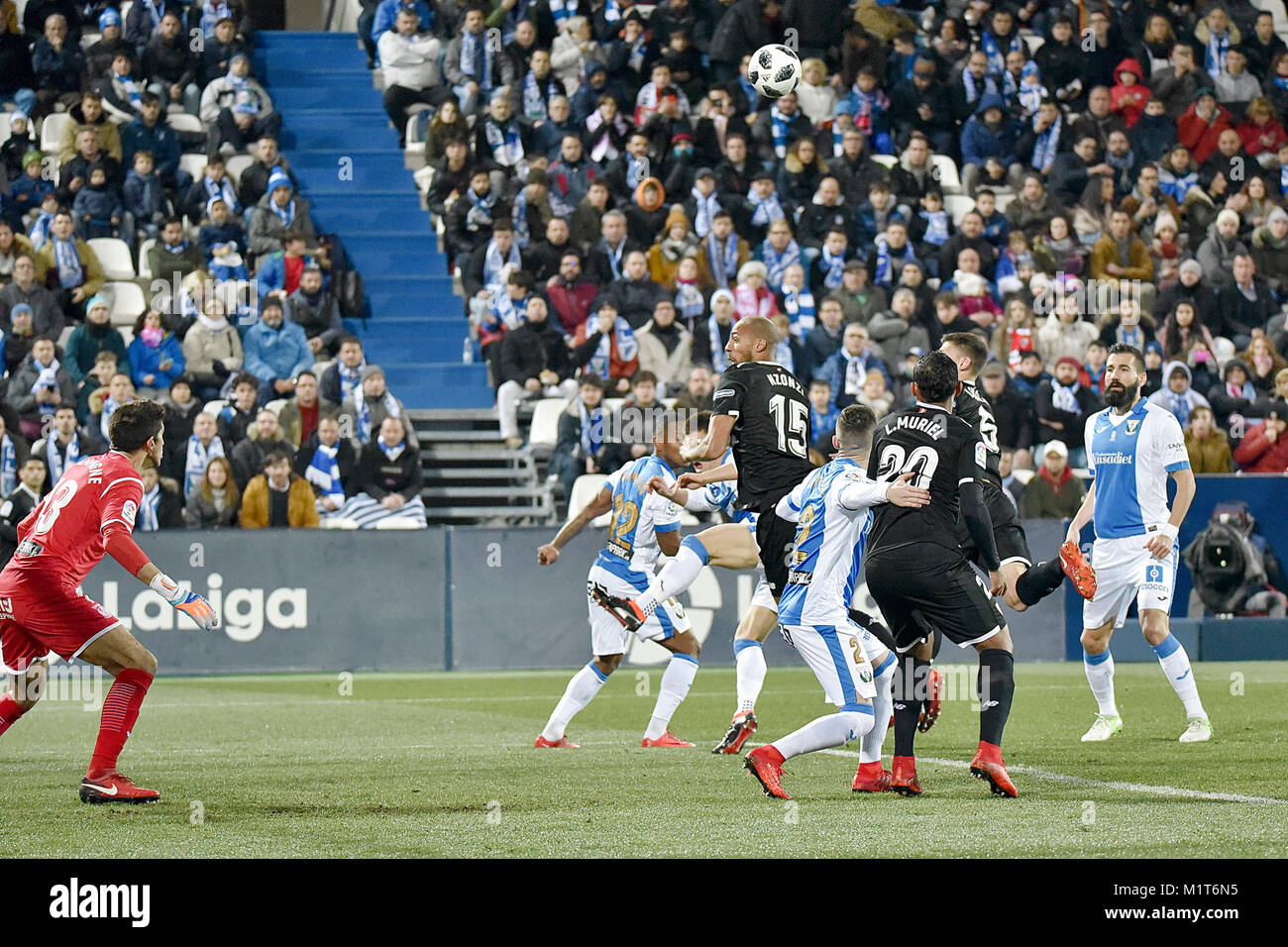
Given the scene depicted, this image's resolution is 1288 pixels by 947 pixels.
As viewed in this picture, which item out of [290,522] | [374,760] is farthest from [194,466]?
[374,760]

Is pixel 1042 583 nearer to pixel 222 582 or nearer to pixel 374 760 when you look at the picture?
pixel 374 760

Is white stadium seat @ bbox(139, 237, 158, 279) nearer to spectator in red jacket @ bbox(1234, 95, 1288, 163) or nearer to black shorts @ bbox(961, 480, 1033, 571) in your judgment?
black shorts @ bbox(961, 480, 1033, 571)

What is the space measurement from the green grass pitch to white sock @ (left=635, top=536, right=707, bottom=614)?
35.8 inches

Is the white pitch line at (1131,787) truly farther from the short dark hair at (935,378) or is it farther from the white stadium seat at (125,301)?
the white stadium seat at (125,301)

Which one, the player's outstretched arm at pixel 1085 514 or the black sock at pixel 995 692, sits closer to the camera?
the black sock at pixel 995 692

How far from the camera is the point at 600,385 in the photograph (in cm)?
1844

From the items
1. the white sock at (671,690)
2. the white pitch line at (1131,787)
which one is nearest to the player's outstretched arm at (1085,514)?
the white pitch line at (1131,787)

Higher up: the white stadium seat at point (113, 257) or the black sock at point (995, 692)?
the white stadium seat at point (113, 257)

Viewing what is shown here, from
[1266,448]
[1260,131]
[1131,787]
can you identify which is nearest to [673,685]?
[1131,787]

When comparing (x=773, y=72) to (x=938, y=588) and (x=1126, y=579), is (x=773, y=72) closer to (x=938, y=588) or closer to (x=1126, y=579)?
(x=1126, y=579)

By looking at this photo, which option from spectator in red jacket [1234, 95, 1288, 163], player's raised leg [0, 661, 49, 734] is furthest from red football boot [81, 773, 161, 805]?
spectator in red jacket [1234, 95, 1288, 163]

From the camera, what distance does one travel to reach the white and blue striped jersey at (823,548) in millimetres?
8164

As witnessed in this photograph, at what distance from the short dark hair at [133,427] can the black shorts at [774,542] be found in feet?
10.5

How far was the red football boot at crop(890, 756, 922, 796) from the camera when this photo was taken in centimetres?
815
